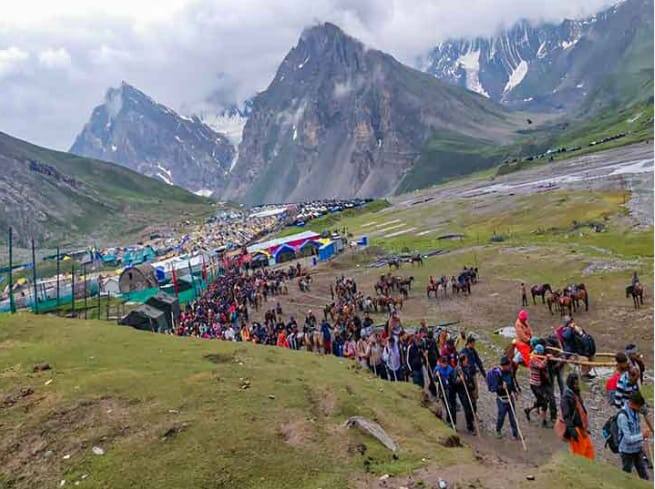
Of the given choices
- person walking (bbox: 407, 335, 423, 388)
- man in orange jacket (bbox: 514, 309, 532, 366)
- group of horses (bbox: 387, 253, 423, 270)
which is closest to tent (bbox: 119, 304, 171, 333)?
person walking (bbox: 407, 335, 423, 388)

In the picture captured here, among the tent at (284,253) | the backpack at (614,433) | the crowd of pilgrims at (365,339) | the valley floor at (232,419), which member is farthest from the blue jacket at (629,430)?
the tent at (284,253)

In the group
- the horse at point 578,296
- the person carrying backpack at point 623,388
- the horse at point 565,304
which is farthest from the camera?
the horse at point 578,296

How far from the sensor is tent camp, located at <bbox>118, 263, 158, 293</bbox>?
325 ft

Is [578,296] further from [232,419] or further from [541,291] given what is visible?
[232,419]

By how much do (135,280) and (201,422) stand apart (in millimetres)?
87067

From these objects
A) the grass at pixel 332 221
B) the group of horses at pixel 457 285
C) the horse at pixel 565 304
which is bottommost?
the horse at pixel 565 304

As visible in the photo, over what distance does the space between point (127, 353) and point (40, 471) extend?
857 cm

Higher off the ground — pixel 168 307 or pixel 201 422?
pixel 168 307

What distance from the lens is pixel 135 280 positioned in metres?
99.5

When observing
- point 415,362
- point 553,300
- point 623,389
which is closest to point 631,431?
point 623,389

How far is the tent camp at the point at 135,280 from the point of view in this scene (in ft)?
325

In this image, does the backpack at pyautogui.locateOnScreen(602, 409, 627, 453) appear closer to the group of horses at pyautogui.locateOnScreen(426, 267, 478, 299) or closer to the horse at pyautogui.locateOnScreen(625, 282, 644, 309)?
the horse at pyautogui.locateOnScreen(625, 282, 644, 309)

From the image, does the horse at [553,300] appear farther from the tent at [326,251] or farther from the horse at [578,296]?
the tent at [326,251]

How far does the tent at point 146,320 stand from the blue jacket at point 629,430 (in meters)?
38.4
